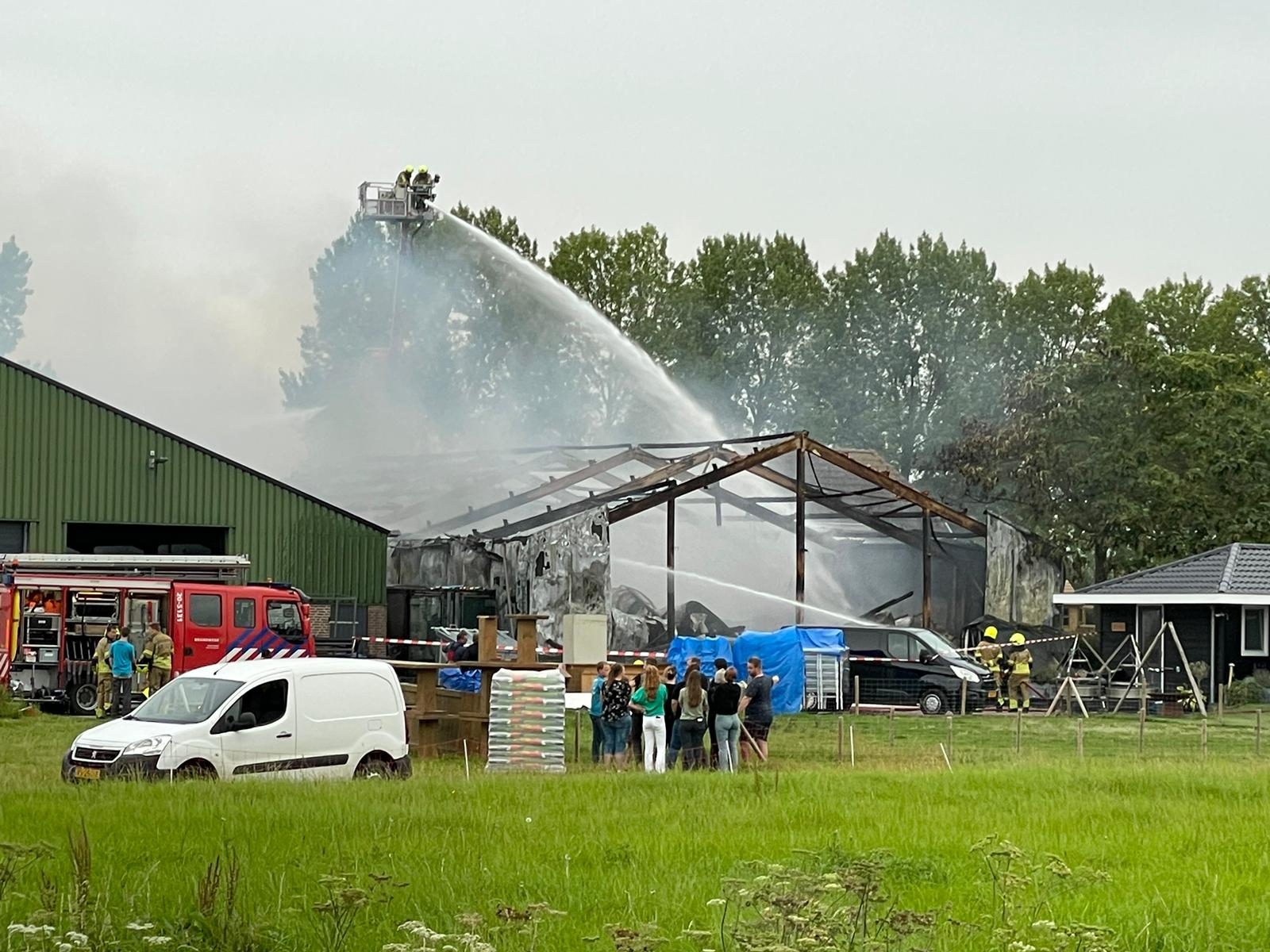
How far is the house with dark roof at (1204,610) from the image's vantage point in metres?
37.2

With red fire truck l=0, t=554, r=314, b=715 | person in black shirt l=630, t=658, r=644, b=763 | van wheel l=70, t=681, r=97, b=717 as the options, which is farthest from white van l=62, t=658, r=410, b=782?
red fire truck l=0, t=554, r=314, b=715

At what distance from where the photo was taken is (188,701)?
19078 millimetres

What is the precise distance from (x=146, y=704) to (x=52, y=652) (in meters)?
12.2

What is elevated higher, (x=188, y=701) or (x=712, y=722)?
(x=188, y=701)

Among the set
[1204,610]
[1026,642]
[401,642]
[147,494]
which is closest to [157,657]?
[401,642]

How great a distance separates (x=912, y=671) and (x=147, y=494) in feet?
59.4

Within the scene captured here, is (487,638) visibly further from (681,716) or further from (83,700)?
(83,700)

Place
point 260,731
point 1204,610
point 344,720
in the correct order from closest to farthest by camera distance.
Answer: point 260,731 < point 344,720 < point 1204,610

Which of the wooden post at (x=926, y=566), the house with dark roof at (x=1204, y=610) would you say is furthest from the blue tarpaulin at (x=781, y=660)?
the house with dark roof at (x=1204, y=610)

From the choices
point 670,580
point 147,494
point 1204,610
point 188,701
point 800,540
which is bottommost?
point 188,701

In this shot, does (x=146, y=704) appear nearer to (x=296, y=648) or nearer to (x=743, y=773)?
(x=743, y=773)

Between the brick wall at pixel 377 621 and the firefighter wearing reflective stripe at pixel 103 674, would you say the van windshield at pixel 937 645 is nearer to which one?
the brick wall at pixel 377 621

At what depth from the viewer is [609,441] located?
6600cm

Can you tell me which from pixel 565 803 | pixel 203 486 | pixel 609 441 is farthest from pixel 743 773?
pixel 609 441
